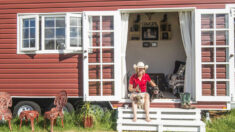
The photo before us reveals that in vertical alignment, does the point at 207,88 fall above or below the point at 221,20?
below

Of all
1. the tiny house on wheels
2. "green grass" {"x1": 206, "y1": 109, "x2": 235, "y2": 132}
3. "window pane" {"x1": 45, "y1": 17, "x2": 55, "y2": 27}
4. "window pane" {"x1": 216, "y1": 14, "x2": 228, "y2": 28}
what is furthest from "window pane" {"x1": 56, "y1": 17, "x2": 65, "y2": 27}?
"green grass" {"x1": 206, "y1": 109, "x2": 235, "y2": 132}

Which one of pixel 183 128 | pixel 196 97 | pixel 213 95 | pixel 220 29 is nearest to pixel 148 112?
pixel 183 128

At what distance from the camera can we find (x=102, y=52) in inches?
204

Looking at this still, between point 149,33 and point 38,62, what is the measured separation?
382cm

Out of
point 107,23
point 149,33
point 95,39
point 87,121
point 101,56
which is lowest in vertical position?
point 87,121

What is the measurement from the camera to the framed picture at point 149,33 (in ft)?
25.3

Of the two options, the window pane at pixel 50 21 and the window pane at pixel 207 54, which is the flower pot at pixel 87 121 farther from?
the window pane at pixel 207 54

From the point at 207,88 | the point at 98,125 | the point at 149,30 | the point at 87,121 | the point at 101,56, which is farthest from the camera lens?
the point at 149,30

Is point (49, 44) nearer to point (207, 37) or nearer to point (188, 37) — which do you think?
point (188, 37)

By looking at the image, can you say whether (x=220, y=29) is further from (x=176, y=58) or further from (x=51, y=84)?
(x=51, y=84)

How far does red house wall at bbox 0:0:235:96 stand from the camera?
5301mm

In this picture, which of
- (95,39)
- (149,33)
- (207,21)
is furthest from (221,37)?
(149,33)

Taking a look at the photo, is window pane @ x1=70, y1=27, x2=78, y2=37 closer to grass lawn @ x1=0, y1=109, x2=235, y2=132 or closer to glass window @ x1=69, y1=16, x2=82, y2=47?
glass window @ x1=69, y1=16, x2=82, y2=47

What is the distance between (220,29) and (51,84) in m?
3.87
